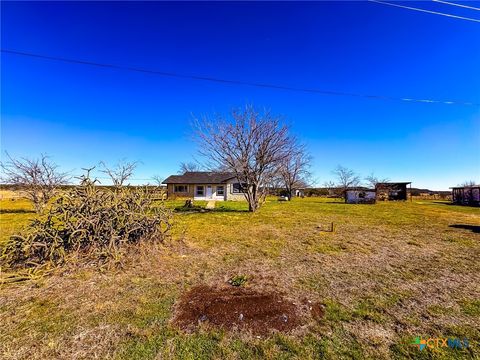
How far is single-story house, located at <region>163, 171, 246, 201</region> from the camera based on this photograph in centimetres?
3056

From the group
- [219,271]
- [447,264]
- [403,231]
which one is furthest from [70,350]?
[403,231]

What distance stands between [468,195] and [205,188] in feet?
97.8

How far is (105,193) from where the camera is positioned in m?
6.69

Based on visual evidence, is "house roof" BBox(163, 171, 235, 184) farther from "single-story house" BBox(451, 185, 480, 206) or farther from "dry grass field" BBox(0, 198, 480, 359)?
"single-story house" BBox(451, 185, 480, 206)

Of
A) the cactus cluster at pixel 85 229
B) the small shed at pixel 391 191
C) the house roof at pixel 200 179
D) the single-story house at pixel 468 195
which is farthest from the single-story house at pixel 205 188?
the single-story house at pixel 468 195

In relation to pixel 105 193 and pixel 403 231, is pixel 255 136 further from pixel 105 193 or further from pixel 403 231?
pixel 105 193

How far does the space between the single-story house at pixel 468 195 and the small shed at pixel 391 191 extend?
6.18 m

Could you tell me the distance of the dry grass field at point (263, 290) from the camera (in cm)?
271

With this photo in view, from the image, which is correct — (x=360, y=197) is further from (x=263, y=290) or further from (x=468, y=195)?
(x=263, y=290)

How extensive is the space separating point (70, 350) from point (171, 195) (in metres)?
29.8
